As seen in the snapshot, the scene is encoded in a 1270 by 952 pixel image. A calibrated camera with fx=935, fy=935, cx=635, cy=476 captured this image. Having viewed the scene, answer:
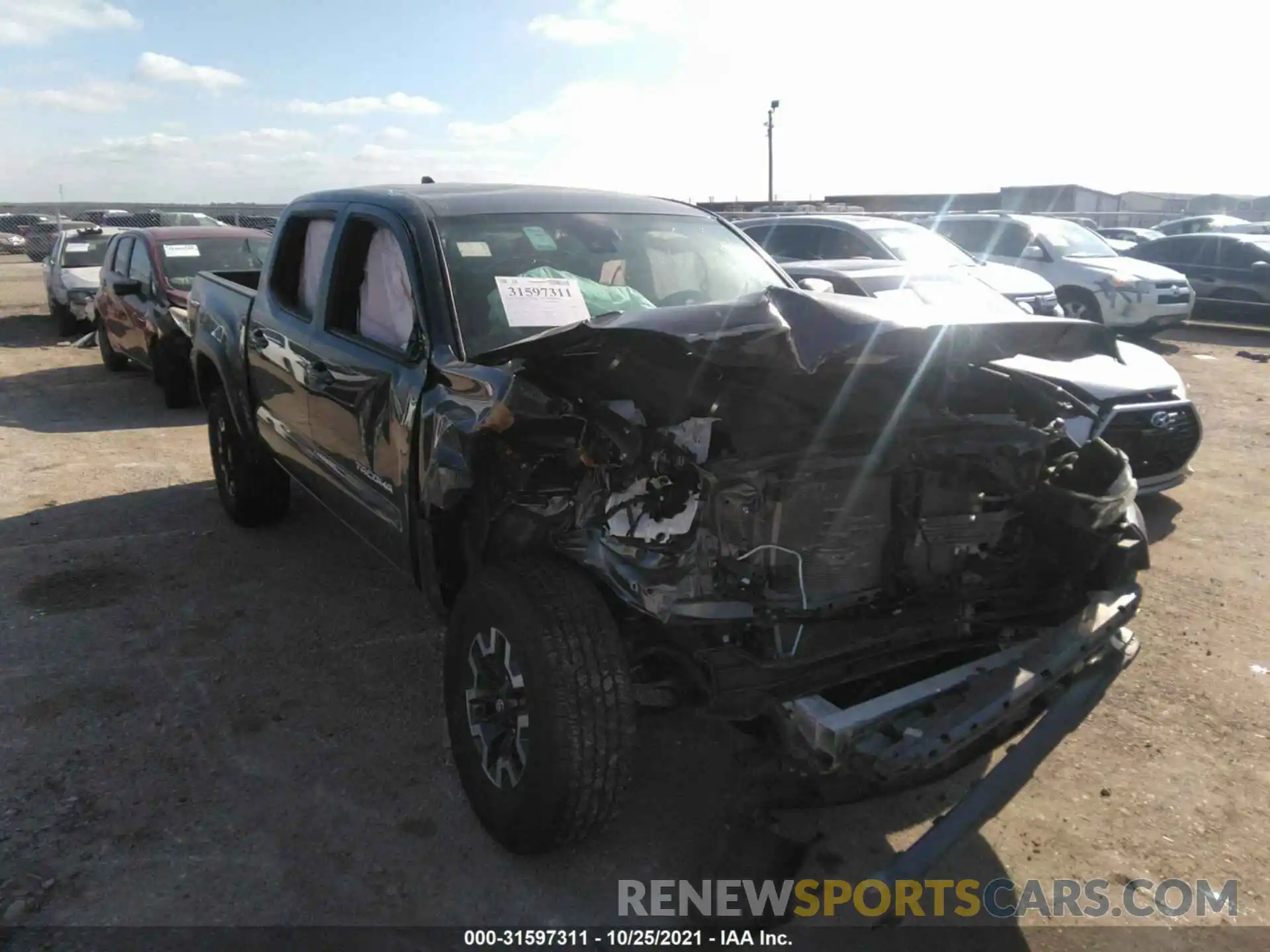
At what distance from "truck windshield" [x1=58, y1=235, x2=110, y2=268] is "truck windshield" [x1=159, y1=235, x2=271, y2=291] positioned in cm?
560

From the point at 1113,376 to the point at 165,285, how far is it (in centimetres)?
852

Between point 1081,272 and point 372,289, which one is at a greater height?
point 372,289

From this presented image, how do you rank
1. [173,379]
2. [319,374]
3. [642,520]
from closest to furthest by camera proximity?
1. [642,520]
2. [319,374]
3. [173,379]

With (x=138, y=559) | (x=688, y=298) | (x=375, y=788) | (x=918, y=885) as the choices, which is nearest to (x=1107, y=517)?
(x=918, y=885)

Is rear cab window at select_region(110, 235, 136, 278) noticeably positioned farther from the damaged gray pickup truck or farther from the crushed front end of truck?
the crushed front end of truck

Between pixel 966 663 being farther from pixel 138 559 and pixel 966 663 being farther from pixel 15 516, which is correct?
pixel 15 516

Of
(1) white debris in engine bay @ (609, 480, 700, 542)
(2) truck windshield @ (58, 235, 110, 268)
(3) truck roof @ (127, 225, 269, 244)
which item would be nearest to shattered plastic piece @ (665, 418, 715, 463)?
(1) white debris in engine bay @ (609, 480, 700, 542)

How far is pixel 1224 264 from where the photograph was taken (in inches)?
591

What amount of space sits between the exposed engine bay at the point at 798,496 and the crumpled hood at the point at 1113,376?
2.46 metres

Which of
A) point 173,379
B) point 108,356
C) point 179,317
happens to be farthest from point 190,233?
point 108,356

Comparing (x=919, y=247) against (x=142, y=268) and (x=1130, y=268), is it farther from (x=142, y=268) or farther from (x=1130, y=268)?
(x=142, y=268)

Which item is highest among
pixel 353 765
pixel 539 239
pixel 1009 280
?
pixel 539 239

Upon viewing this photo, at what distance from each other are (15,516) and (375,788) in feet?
14.1

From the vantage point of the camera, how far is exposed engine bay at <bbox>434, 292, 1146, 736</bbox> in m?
2.45
